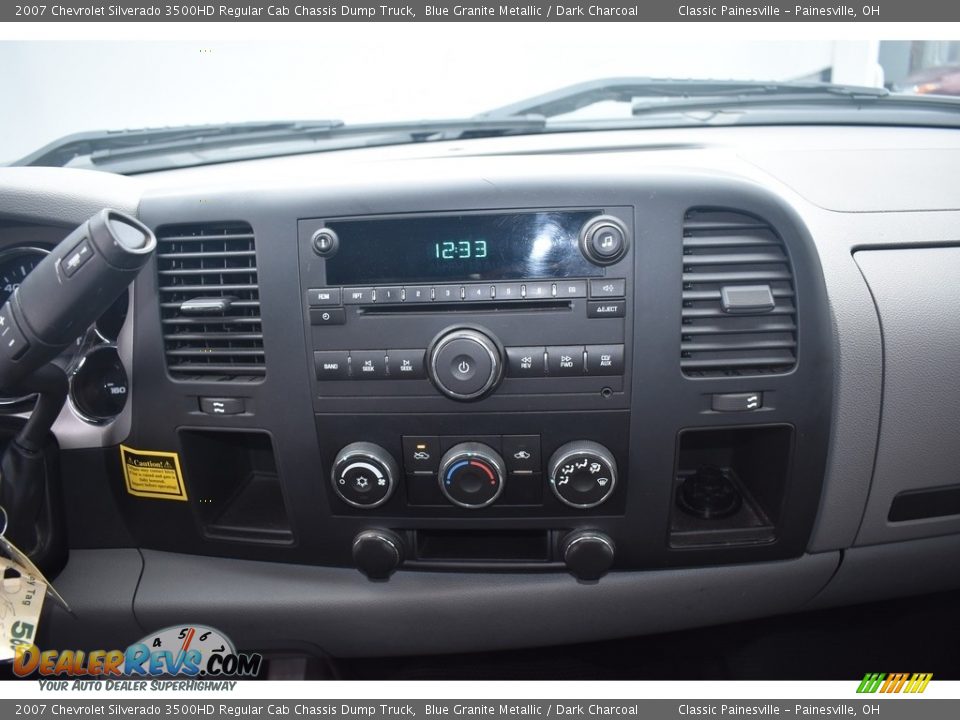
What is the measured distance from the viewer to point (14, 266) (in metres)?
1.30

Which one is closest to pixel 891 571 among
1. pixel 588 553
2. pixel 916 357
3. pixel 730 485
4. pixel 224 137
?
pixel 730 485

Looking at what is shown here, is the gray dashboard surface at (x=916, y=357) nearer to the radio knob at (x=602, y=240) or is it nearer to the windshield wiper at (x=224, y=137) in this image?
the radio knob at (x=602, y=240)

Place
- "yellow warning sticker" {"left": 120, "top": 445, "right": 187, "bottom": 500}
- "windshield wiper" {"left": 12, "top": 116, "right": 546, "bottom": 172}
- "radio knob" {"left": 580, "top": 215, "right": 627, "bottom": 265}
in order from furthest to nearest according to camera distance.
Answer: "windshield wiper" {"left": 12, "top": 116, "right": 546, "bottom": 172}, "yellow warning sticker" {"left": 120, "top": 445, "right": 187, "bottom": 500}, "radio knob" {"left": 580, "top": 215, "right": 627, "bottom": 265}

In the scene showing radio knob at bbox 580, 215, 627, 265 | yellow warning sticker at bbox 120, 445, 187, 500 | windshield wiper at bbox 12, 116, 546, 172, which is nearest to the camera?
radio knob at bbox 580, 215, 627, 265

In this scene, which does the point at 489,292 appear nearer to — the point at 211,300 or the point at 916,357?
the point at 211,300

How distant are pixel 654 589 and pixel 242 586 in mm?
827

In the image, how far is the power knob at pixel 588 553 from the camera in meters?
1.13

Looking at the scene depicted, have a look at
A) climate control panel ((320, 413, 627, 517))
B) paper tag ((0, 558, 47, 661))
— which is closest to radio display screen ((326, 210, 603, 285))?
climate control panel ((320, 413, 627, 517))

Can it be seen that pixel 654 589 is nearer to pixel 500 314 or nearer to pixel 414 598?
pixel 414 598

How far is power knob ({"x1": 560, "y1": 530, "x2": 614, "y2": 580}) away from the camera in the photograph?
113 centimetres

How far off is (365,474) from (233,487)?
44cm

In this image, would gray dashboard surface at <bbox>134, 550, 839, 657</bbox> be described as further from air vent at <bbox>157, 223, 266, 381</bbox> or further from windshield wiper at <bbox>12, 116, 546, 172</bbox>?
windshield wiper at <bbox>12, 116, 546, 172</bbox>

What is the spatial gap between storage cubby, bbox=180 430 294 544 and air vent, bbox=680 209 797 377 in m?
0.81

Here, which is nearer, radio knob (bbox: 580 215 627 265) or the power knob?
radio knob (bbox: 580 215 627 265)
